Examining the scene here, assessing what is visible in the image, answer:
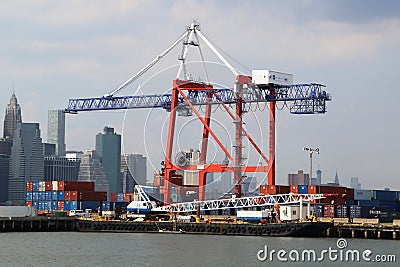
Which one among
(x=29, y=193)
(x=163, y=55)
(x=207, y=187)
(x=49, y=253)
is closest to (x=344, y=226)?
(x=207, y=187)

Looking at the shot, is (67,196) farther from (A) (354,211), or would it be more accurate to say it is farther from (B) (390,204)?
(B) (390,204)

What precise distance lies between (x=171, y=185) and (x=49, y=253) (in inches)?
1225

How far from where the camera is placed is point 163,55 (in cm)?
10438

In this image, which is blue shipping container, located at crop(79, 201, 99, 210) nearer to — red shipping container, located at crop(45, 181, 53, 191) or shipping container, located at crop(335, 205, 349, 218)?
red shipping container, located at crop(45, 181, 53, 191)

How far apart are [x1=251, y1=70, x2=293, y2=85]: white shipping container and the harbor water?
763 inches

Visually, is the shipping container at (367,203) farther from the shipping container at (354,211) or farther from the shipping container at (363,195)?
the shipping container at (363,195)

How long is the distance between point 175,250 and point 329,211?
110ft

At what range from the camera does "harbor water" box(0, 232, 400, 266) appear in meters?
54.5

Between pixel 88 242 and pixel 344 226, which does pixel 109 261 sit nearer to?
pixel 88 242

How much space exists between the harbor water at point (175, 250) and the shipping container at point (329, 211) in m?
18.1

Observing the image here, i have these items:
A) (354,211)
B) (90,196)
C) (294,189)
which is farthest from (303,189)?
(90,196)

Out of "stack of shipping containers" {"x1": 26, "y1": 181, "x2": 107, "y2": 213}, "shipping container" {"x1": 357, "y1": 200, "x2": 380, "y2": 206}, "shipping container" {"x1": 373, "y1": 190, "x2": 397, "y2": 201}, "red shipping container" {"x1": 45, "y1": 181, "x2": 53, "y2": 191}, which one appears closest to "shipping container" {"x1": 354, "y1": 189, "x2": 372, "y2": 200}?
"shipping container" {"x1": 373, "y1": 190, "x2": 397, "y2": 201}

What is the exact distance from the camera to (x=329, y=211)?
91.9m

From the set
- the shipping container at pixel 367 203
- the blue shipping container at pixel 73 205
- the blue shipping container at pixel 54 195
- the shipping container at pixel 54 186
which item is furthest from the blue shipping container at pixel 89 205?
the shipping container at pixel 367 203
